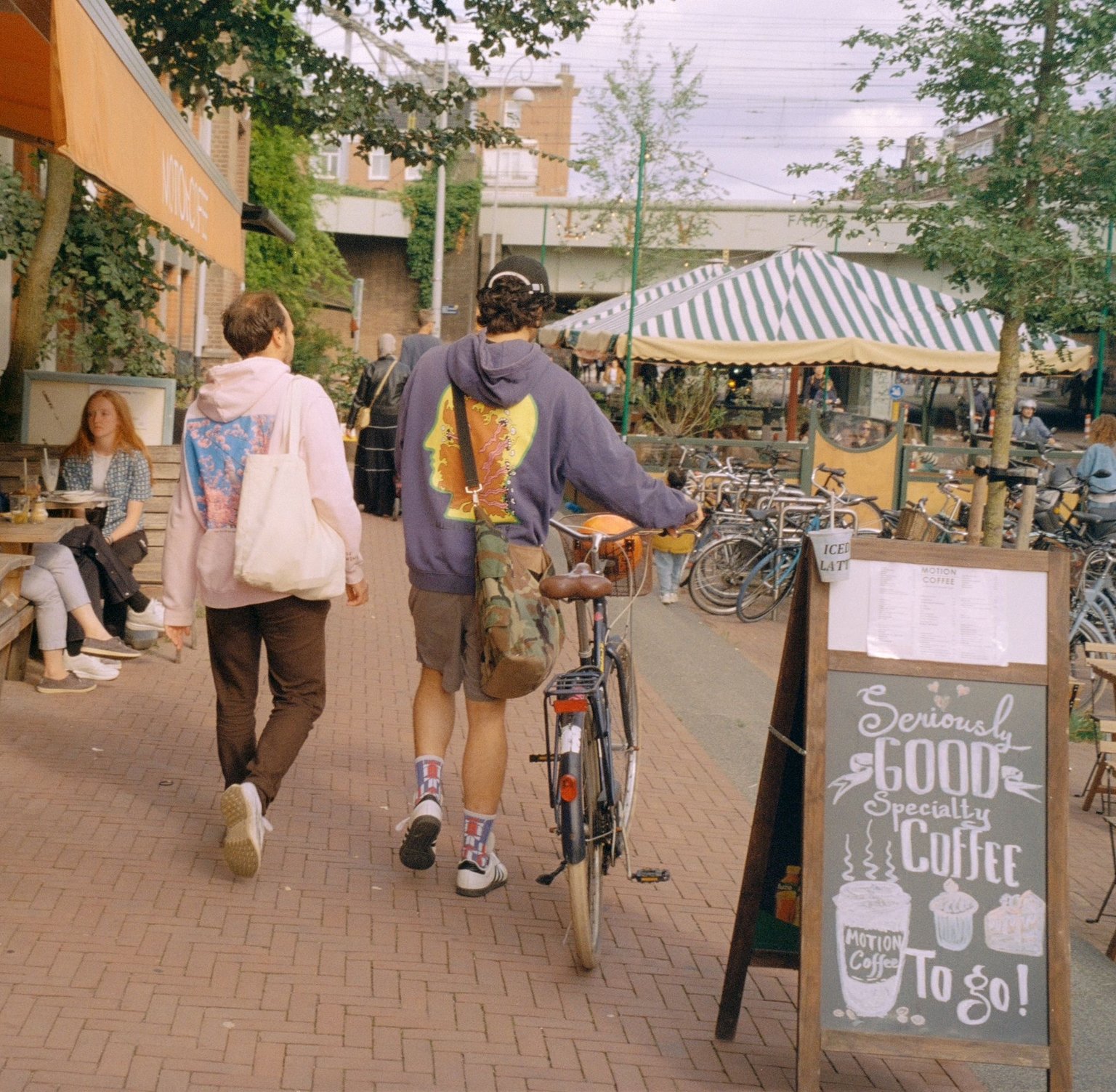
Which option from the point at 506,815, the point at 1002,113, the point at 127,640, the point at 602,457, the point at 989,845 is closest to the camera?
the point at 989,845

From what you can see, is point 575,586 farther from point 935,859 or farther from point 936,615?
point 935,859

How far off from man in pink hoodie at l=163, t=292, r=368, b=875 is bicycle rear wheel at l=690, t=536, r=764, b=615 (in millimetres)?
7276

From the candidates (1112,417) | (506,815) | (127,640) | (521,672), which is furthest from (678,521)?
(1112,417)

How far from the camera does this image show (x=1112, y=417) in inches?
523

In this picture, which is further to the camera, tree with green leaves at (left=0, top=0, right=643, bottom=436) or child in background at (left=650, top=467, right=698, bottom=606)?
child in background at (left=650, top=467, right=698, bottom=606)

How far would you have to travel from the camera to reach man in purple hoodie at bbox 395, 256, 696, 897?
169 inches

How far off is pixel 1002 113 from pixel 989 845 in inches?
285

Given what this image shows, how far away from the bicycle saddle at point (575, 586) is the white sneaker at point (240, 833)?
1144 millimetres

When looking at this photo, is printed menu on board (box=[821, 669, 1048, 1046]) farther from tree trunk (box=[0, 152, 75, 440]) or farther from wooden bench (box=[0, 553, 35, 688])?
tree trunk (box=[0, 152, 75, 440])

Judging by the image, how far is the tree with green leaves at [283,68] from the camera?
8.73 meters

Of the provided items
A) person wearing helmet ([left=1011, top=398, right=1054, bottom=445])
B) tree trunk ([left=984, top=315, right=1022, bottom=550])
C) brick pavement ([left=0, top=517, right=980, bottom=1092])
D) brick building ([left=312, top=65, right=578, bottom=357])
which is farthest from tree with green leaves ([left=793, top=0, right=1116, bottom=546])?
brick building ([left=312, top=65, right=578, bottom=357])

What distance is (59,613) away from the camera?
695 centimetres

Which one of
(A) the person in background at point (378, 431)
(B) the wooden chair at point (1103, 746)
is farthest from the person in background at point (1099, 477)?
(A) the person in background at point (378, 431)

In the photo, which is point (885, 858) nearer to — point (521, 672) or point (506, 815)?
point (521, 672)
